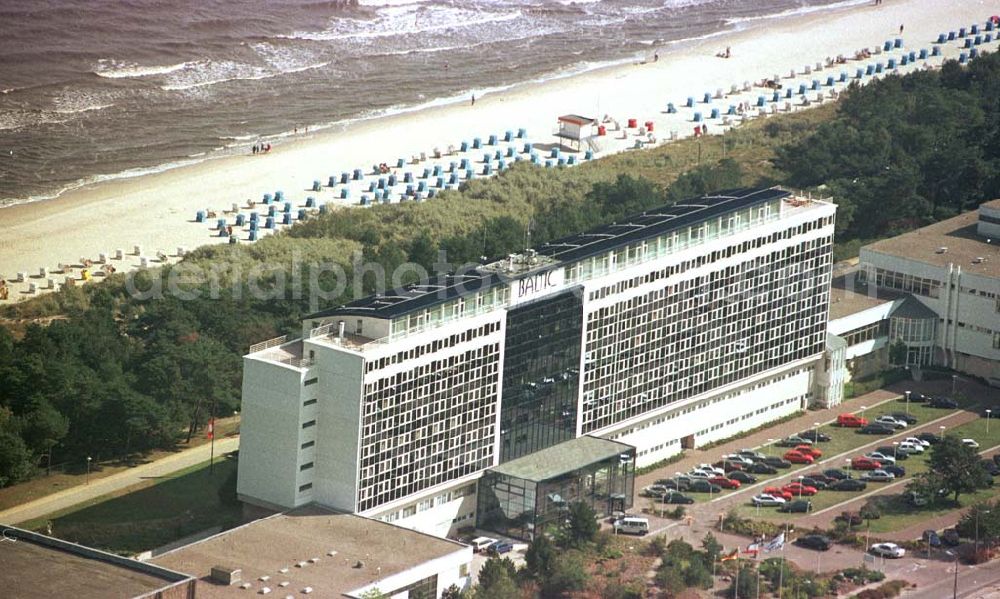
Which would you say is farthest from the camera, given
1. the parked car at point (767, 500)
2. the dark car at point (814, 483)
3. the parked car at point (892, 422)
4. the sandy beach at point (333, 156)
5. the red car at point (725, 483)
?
the sandy beach at point (333, 156)

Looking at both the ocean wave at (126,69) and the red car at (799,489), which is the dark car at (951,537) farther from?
the ocean wave at (126,69)

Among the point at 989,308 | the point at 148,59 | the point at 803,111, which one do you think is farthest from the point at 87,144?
the point at 989,308

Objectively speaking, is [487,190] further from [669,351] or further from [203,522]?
[203,522]

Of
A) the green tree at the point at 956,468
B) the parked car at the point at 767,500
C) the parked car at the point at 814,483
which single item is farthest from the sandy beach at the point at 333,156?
the green tree at the point at 956,468

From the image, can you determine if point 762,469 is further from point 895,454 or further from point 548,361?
point 548,361

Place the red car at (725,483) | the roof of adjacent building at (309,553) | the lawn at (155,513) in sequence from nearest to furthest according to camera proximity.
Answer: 1. the roof of adjacent building at (309,553)
2. the lawn at (155,513)
3. the red car at (725,483)

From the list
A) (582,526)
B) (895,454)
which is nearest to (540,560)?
(582,526)
